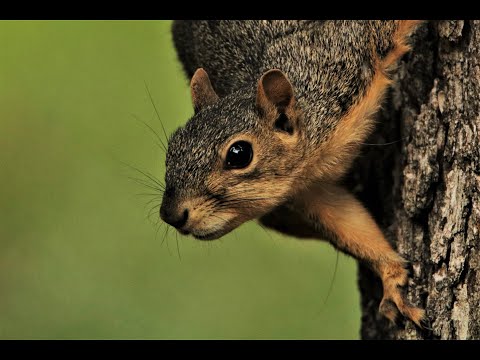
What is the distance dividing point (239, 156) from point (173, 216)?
1.15 feet

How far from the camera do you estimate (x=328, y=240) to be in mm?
3793

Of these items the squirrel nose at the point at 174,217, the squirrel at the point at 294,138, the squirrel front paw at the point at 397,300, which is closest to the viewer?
the squirrel nose at the point at 174,217

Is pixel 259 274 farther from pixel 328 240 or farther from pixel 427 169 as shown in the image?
pixel 427 169

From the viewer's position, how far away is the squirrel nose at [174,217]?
3146 millimetres

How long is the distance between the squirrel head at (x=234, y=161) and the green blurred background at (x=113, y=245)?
1.84 m

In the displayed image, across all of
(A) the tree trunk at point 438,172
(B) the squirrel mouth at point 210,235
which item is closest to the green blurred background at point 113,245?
(A) the tree trunk at point 438,172

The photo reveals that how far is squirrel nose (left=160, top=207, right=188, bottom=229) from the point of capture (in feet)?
10.3

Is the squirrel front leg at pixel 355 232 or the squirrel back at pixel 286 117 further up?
the squirrel back at pixel 286 117

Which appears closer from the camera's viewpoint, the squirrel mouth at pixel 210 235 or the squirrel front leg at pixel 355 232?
the squirrel mouth at pixel 210 235

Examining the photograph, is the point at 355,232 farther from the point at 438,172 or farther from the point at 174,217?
the point at 174,217

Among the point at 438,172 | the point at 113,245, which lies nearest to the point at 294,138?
the point at 438,172

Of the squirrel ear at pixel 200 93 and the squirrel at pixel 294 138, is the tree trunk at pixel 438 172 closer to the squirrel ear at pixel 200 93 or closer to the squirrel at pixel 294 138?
the squirrel at pixel 294 138

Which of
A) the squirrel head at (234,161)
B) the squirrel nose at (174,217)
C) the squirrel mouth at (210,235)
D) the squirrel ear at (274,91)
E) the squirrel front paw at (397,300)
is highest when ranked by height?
the squirrel ear at (274,91)

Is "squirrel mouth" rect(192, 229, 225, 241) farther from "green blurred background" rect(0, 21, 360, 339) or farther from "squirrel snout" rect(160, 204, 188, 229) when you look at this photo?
"green blurred background" rect(0, 21, 360, 339)
